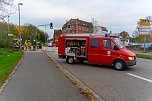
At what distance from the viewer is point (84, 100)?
716 cm

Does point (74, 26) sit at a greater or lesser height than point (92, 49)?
greater

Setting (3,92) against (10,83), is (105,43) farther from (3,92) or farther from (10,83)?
(3,92)

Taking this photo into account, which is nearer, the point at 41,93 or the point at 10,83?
the point at 41,93

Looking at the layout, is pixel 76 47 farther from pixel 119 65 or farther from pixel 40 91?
pixel 40 91

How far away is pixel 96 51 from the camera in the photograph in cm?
1684

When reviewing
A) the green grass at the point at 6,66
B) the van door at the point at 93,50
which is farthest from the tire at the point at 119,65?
the green grass at the point at 6,66

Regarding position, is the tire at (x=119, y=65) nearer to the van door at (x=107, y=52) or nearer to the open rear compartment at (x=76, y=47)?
the van door at (x=107, y=52)

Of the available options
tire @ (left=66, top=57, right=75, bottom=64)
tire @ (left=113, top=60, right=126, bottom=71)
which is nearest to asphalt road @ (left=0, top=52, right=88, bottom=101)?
tire @ (left=113, top=60, right=126, bottom=71)

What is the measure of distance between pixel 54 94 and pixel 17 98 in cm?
115

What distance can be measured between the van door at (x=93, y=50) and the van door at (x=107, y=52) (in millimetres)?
414

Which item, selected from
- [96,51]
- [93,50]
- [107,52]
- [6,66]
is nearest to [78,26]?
[93,50]

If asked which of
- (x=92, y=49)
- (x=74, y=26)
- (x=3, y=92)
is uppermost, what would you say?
(x=74, y=26)

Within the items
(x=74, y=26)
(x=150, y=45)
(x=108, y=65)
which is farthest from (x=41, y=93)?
(x=74, y=26)

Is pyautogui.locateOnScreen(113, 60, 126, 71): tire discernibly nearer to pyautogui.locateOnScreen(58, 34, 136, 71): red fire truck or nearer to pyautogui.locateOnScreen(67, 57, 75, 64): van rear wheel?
pyautogui.locateOnScreen(58, 34, 136, 71): red fire truck
